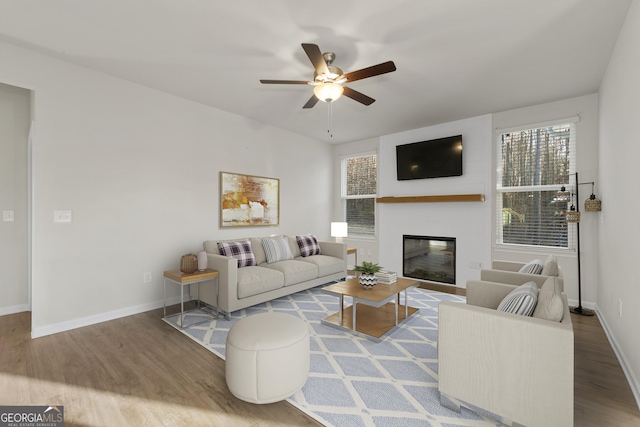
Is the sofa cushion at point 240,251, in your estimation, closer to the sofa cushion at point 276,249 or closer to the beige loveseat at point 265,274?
the beige loveseat at point 265,274

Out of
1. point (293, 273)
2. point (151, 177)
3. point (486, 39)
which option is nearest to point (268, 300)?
point (293, 273)

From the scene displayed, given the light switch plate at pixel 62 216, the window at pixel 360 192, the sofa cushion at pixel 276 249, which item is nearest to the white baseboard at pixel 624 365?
the window at pixel 360 192

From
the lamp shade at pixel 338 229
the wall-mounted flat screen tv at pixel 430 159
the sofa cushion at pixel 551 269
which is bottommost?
the sofa cushion at pixel 551 269

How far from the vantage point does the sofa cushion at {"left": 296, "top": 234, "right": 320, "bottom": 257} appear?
4.82 meters

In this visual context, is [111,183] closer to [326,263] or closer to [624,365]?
[326,263]

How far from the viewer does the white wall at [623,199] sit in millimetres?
2074

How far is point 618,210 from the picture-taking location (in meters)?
2.55

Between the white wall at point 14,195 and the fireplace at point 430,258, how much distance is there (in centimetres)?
534

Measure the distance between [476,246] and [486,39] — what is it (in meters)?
2.99

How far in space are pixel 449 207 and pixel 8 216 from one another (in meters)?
5.81

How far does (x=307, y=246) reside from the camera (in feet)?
16.0

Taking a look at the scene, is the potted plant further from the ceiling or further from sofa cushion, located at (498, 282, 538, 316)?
the ceiling

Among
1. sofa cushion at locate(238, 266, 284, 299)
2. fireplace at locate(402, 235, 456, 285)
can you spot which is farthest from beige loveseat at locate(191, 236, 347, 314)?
fireplace at locate(402, 235, 456, 285)

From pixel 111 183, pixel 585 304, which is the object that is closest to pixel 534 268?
pixel 585 304
